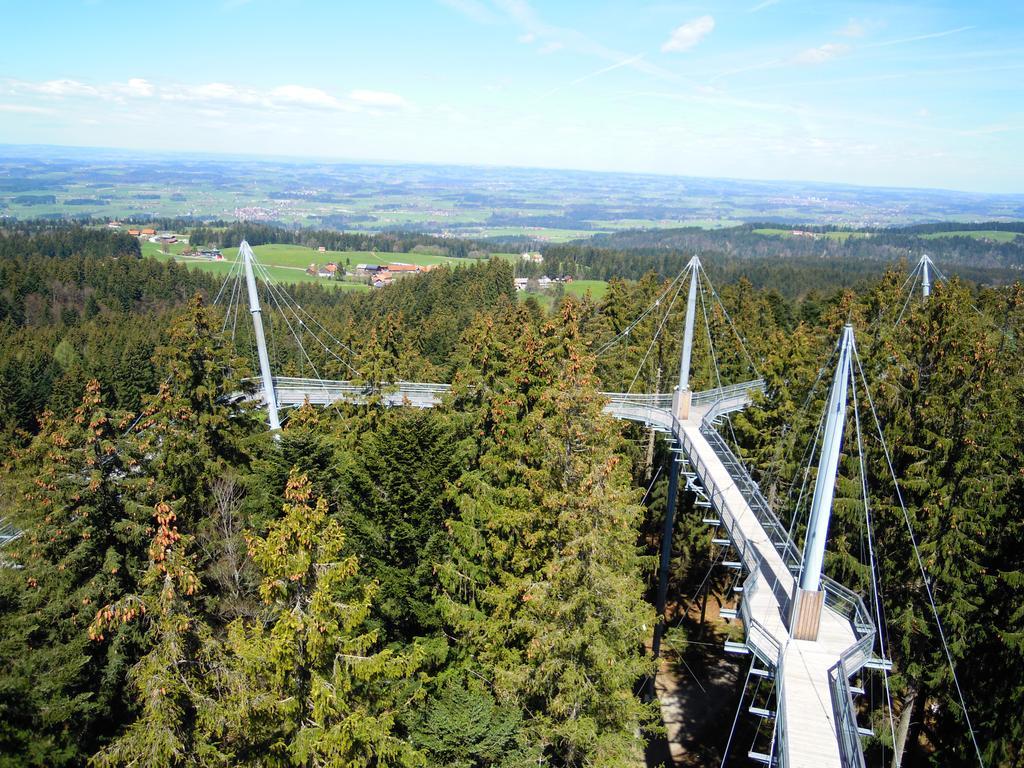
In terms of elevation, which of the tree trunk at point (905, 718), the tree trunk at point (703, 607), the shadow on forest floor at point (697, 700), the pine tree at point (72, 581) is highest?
the pine tree at point (72, 581)

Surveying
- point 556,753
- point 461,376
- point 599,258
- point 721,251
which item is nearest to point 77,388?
→ point 461,376

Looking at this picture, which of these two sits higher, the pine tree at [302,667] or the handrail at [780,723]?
the pine tree at [302,667]

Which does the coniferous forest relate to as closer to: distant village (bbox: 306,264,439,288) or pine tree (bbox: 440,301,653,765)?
pine tree (bbox: 440,301,653,765)

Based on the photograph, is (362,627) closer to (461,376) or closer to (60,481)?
(60,481)

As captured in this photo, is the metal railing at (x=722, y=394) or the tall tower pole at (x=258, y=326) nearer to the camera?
the tall tower pole at (x=258, y=326)

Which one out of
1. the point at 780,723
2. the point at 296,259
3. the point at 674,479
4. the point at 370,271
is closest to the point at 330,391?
the point at 674,479

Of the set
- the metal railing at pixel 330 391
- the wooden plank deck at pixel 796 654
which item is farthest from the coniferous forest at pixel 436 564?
the metal railing at pixel 330 391

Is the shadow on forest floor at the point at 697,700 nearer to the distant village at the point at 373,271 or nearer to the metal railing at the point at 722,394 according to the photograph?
the metal railing at the point at 722,394

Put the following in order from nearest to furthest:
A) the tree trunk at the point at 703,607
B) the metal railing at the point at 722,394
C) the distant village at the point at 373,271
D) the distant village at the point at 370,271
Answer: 1. the tree trunk at the point at 703,607
2. the metal railing at the point at 722,394
3. the distant village at the point at 373,271
4. the distant village at the point at 370,271
